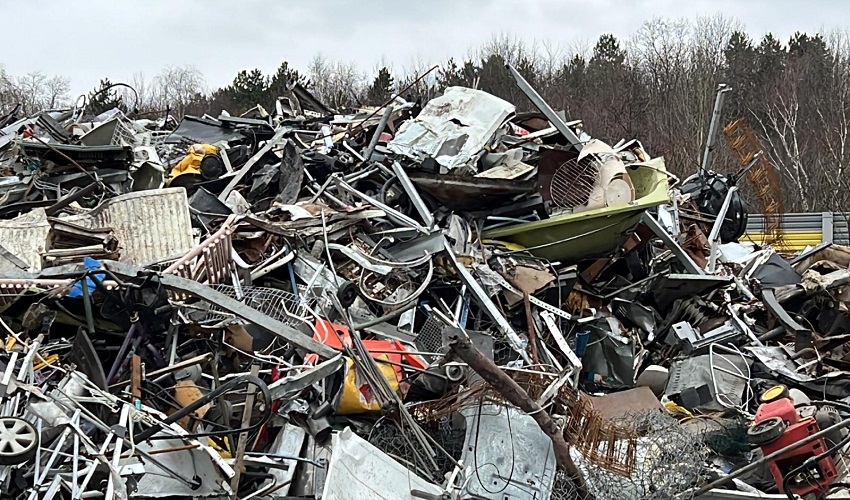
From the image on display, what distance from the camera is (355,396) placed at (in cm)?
455

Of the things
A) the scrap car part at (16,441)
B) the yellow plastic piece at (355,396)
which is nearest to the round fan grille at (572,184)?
the yellow plastic piece at (355,396)

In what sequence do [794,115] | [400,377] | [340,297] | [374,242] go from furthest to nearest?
[794,115] → [374,242] → [340,297] → [400,377]

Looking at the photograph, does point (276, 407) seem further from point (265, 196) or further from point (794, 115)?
point (794, 115)

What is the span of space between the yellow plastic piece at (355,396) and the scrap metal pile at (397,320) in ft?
0.05

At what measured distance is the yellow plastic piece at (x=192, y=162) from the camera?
7.01 metres

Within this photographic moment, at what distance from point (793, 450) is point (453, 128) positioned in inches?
153

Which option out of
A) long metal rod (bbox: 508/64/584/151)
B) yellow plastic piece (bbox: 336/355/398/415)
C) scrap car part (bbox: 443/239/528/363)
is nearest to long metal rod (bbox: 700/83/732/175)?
long metal rod (bbox: 508/64/584/151)

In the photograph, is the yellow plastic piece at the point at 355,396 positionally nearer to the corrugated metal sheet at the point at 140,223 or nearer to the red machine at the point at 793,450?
the corrugated metal sheet at the point at 140,223

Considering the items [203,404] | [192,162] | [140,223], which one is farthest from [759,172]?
[203,404]

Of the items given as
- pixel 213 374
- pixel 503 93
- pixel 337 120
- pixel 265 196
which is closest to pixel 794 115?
pixel 503 93

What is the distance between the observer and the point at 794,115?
25734 millimetres

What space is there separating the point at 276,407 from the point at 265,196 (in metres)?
2.82

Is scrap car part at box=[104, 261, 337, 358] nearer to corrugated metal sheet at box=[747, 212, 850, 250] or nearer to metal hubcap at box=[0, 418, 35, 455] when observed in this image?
metal hubcap at box=[0, 418, 35, 455]

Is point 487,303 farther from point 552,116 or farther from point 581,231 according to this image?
point 552,116
